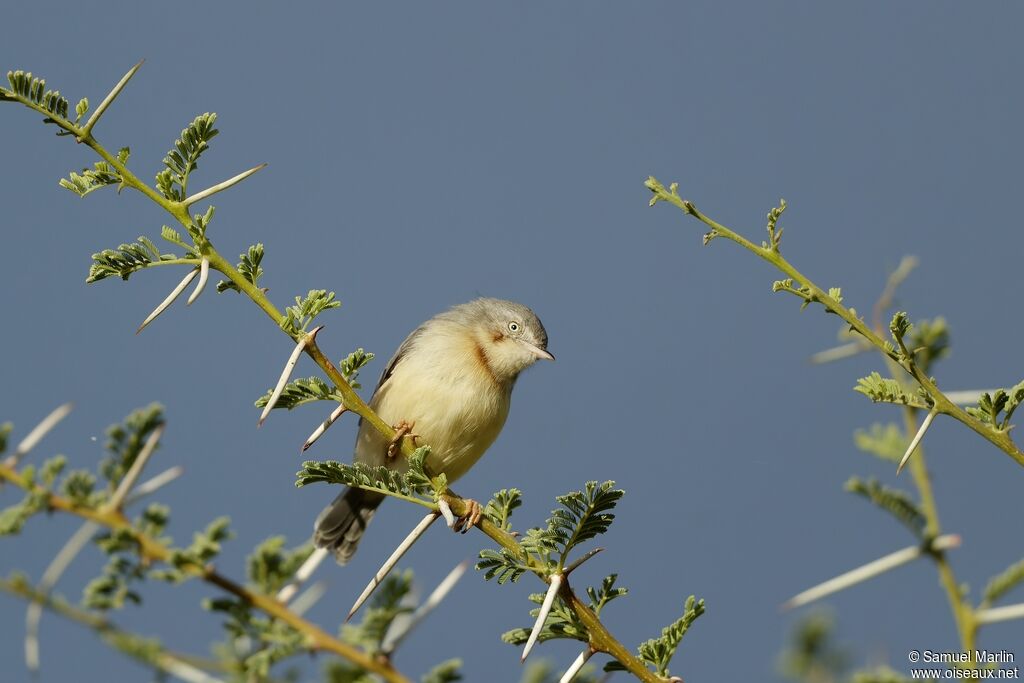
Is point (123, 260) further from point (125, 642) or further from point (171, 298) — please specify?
point (125, 642)

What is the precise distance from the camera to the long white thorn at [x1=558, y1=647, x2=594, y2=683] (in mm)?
3352

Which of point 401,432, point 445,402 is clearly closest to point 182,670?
point 401,432

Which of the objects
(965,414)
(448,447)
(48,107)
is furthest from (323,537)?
(965,414)

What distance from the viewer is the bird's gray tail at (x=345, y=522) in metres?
8.77

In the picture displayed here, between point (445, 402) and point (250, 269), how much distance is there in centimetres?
382

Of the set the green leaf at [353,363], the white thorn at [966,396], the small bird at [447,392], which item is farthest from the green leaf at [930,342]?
the small bird at [447,392]

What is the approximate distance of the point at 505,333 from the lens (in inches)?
349

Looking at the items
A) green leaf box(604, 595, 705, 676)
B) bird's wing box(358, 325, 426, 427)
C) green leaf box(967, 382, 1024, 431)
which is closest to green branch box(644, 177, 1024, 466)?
green leaf box(967, 382, 1024, 431)

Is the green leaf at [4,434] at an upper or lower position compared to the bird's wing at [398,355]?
lower

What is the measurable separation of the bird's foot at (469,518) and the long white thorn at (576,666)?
106 cm

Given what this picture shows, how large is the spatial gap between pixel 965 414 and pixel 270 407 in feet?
7.72

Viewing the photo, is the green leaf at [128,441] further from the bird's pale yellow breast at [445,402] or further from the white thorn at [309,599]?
the bird's pale yellow breast at [445,402]

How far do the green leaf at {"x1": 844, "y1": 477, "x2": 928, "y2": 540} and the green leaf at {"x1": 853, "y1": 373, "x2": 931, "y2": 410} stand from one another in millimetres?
452

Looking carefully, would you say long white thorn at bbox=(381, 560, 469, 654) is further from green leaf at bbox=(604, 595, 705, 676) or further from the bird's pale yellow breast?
the bird's pale yellow breast
